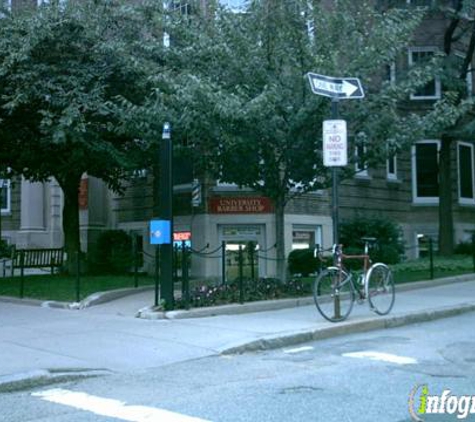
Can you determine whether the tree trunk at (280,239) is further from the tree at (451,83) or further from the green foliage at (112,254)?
the green foliage at (112,254)

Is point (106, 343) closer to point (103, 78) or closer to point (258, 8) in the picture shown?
point (258, 8)

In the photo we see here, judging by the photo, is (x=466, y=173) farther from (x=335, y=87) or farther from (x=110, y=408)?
(x=110, y=408)

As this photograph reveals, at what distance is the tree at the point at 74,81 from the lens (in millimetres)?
15422

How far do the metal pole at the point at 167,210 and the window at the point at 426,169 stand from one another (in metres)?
15.0

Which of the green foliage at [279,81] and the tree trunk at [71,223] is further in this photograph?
the tree trunk at [71,223]

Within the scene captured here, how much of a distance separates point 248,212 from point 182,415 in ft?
45.4

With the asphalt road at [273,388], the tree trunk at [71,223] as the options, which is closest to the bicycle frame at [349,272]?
the asphalt road at [273,388]

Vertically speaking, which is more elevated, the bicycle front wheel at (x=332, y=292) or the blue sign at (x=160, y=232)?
the blue sign at (x=160, y=232)

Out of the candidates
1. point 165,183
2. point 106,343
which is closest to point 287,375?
point 106,343

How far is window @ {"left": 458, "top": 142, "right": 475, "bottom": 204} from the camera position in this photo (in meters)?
26.5

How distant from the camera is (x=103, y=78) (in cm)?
1644

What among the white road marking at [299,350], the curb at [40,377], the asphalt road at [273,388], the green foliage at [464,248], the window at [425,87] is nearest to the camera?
the asphalt road at [273,388]

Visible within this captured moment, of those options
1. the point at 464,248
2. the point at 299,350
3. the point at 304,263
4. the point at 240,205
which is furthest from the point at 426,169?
the point at 299,350

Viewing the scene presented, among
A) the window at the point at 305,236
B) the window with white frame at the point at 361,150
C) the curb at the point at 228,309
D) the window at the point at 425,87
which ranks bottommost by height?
the curb at the point at 228,309
